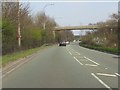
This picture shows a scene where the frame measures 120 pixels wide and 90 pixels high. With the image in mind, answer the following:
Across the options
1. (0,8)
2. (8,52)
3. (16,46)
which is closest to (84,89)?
(0,8)

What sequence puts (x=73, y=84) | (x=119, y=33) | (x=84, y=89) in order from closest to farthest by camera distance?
(x=84, y=89), (x=73, y=84), (x=119, y=33)

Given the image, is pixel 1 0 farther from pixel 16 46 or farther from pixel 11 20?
pixel 16 46

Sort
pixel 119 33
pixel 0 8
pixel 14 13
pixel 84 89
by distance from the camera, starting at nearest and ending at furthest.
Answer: pixel 84 89 → pixel 0 8 → pixel 14 13 → pixel 119 33

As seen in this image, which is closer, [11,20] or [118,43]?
[11,20]

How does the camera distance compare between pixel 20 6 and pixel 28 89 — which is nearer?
pixel 28 89

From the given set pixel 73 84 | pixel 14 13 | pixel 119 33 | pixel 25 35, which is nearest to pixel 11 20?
pixel 14 13

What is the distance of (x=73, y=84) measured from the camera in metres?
14.1

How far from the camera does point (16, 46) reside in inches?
1820

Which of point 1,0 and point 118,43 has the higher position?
point 1,0

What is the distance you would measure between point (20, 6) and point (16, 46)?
39.0 ft

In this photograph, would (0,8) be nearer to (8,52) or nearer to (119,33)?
(8,52)

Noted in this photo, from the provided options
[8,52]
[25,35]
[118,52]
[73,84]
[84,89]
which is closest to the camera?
[84,89]

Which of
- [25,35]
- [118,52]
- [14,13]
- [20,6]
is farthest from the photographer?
[25,35]

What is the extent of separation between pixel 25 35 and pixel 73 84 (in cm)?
4854
